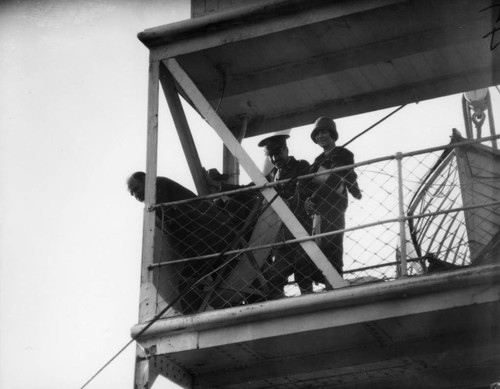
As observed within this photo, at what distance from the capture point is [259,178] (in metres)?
9.79

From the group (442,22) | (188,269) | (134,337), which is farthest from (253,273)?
(442,22)

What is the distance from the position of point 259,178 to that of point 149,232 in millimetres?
1165

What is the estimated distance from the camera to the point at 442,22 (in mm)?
10625

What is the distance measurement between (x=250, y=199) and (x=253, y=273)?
2.66 ft

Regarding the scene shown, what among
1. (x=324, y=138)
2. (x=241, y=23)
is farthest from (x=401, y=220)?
(x=241, y=23)

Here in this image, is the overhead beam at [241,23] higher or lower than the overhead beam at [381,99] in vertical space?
lower

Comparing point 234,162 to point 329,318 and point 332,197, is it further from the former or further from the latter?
point 329,318

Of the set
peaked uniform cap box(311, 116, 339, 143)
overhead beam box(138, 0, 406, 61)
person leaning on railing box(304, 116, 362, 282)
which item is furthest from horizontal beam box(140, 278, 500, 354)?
→ overhead beam box(138, 0, 406, 61)

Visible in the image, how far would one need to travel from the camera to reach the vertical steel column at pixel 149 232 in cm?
928

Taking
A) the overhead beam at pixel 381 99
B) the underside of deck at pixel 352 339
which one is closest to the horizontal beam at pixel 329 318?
the underside of deck at pixel 352 339

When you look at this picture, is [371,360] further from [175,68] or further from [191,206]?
[175,68]

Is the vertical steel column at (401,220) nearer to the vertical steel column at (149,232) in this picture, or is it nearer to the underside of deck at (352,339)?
the underside of deck at (352,339)

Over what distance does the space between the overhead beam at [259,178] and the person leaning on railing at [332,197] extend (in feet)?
1.10

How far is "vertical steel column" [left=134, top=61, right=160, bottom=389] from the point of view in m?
9.28
